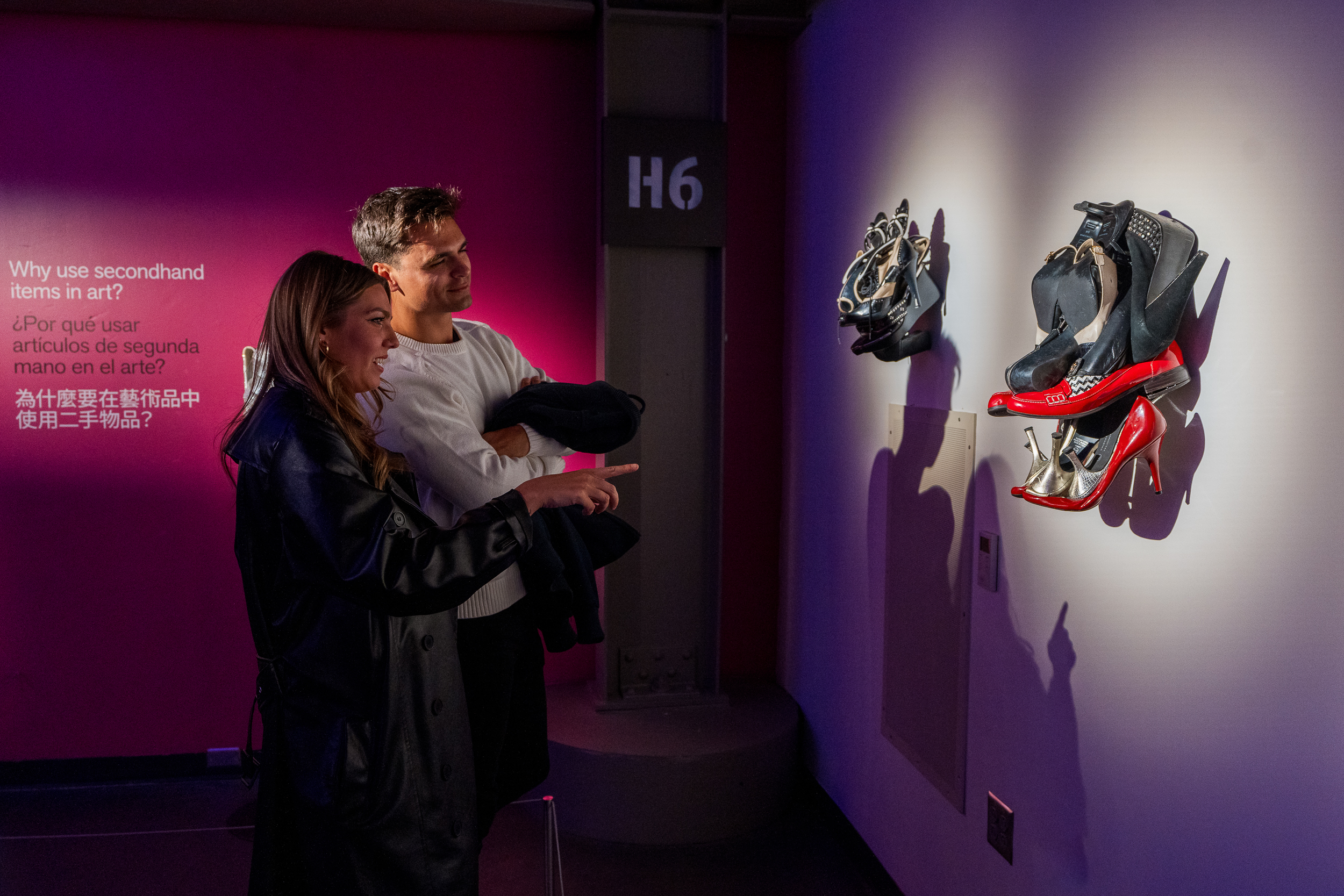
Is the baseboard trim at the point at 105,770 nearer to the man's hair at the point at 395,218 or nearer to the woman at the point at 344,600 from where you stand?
the woman at the point at 344,600

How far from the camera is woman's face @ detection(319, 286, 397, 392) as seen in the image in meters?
1.46

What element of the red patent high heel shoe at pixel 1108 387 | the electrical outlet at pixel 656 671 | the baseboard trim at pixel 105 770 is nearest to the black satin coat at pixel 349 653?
the red patent high heel shoe at pixel 1108 387

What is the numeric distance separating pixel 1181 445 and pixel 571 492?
3.35 ft

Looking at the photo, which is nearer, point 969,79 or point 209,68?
point 969,79

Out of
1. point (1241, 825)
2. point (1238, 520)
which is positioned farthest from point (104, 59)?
point (1241, 825)

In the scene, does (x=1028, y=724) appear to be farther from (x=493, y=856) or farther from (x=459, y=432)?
(x=493, y=856)

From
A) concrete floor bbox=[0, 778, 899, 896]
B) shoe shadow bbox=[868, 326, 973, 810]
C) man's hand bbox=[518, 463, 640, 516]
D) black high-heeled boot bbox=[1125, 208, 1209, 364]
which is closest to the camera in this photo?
black high-heeled boot bbox=[1125, 208, 1209, 364]

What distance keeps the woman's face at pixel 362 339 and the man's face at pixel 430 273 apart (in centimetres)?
33

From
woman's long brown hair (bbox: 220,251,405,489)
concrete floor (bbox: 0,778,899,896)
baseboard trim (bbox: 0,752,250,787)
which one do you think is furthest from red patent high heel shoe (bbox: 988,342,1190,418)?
baseboard trim (bbox: 0,752,250,787)

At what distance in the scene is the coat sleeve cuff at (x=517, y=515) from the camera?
1.45 meters

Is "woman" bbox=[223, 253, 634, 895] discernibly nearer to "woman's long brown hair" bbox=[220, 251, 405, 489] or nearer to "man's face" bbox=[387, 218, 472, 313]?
"woman's long brown hair" bbox=[220, 251, 405, 489]

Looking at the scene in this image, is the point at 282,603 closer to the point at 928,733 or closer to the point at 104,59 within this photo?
the point at 928,733

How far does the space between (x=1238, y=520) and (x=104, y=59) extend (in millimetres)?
3690

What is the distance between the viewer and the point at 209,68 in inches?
125
